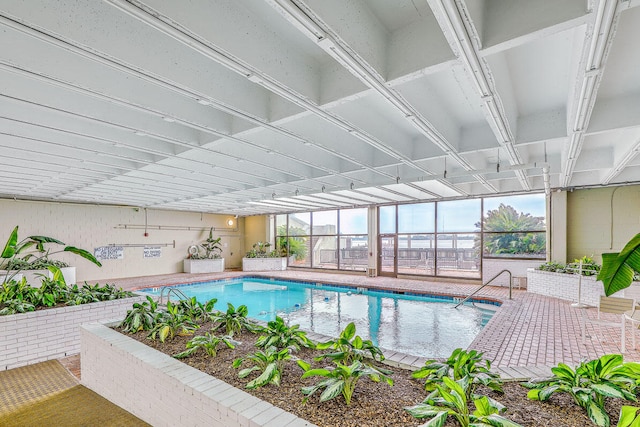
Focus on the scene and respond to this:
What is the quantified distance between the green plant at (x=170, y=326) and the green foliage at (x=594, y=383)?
3.13 metres

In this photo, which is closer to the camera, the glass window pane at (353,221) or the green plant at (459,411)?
the green plant at (459,411)

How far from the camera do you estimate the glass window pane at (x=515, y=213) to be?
936 centimetres

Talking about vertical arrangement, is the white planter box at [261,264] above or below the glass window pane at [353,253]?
below

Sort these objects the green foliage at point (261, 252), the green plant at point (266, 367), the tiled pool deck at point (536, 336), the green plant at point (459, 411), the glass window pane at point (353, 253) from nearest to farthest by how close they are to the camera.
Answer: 1. the green plant at point (459, 411)
2. the green plant at point (266, 367)
3. the tiled pool deck at point (536, 336)
4. the glass window pane at point (353, 253)
5. the green foliage at point (261, 252)

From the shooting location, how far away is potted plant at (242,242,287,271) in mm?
13945

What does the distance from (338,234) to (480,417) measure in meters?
11.9

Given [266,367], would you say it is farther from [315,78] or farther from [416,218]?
[416,218]

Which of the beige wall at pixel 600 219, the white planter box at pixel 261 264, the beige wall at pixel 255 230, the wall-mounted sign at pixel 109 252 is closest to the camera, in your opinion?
the beige wall at pixel 600 219

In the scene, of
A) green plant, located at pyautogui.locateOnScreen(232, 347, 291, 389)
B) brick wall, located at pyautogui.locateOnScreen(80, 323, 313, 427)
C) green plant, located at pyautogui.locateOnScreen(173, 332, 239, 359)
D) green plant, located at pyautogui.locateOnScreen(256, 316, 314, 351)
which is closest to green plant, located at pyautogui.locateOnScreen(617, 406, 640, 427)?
brick wall, located at pyautogui.locateOnScreen(80, 323, 313, 427)

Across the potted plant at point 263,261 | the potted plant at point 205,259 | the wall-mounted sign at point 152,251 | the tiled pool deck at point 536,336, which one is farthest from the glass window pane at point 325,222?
the wall-mounted sign at point 152,251

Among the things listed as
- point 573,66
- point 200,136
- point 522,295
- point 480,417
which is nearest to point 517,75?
point 573,66

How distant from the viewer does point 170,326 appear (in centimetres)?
339

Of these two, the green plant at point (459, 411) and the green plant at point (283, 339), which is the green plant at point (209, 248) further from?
the green plant at point (459, 411)

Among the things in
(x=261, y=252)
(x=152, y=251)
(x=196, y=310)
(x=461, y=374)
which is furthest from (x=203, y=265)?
(x=461, y=374)
